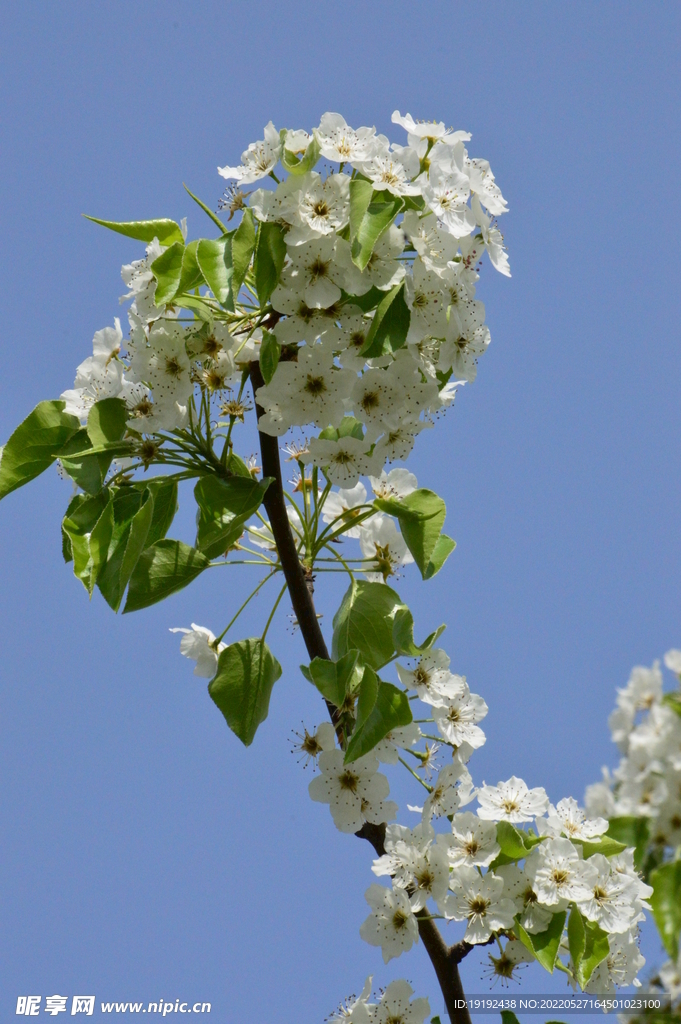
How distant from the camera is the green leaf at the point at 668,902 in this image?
5.02 ft

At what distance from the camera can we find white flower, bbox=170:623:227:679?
7.32ft

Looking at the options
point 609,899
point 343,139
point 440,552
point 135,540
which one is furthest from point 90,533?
point 609,899

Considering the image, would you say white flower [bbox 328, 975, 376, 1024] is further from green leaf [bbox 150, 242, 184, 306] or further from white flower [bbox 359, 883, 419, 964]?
green leaf [bbox 150, 242, 184, 306]

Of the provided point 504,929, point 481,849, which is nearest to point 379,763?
point 481,849

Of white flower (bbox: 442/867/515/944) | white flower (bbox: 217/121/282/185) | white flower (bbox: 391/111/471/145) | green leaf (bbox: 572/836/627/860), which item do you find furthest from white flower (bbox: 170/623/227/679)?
white flower (bbox: 391/111/471/145)

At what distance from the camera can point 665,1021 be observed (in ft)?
6.10

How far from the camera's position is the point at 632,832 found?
217 cm

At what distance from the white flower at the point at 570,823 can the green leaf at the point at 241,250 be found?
141 centimetres

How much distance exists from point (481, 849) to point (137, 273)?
4.90 ft

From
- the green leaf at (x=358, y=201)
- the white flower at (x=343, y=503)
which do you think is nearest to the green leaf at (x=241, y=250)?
the green leaf at (x=358, y=201)

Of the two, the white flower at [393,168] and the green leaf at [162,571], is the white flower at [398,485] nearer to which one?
the green leaf at [162,571]

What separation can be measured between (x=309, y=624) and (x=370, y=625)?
14 cm

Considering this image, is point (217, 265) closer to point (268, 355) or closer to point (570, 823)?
point (268, 355)

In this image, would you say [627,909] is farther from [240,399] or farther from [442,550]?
[240,399]
